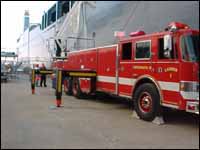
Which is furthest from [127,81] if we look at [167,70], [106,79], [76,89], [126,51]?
[76,89]

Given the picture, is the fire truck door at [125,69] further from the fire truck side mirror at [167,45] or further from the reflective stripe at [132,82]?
the fire truck side mirror at [167,45]

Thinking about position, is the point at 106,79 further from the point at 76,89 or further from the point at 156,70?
the point at 156,70

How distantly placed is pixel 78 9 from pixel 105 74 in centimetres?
428

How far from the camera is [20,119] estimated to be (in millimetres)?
8406

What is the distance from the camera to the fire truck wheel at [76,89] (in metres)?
13.7

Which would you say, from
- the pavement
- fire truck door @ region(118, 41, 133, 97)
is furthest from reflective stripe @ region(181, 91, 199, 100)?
fire truck door @ region(118, 41, 133, 97)

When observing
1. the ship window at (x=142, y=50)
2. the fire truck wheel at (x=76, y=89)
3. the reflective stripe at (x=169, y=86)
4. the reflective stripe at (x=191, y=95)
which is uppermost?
the ship window at (x=142, y=50)

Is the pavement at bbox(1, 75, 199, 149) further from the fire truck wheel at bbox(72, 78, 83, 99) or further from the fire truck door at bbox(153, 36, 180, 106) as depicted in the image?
the fire truck wheel at bbox(72, 78, 83, 99)

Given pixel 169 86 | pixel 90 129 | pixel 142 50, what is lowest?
pixel 90 129

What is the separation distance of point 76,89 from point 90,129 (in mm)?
6671

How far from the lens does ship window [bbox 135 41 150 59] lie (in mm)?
9070

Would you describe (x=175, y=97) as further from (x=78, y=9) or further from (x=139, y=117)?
(x=78, y=9)

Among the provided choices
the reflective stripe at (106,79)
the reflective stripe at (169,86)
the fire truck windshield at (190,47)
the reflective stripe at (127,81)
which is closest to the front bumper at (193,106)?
the reflective stripe at (169,86)

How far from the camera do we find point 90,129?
24.2ft
